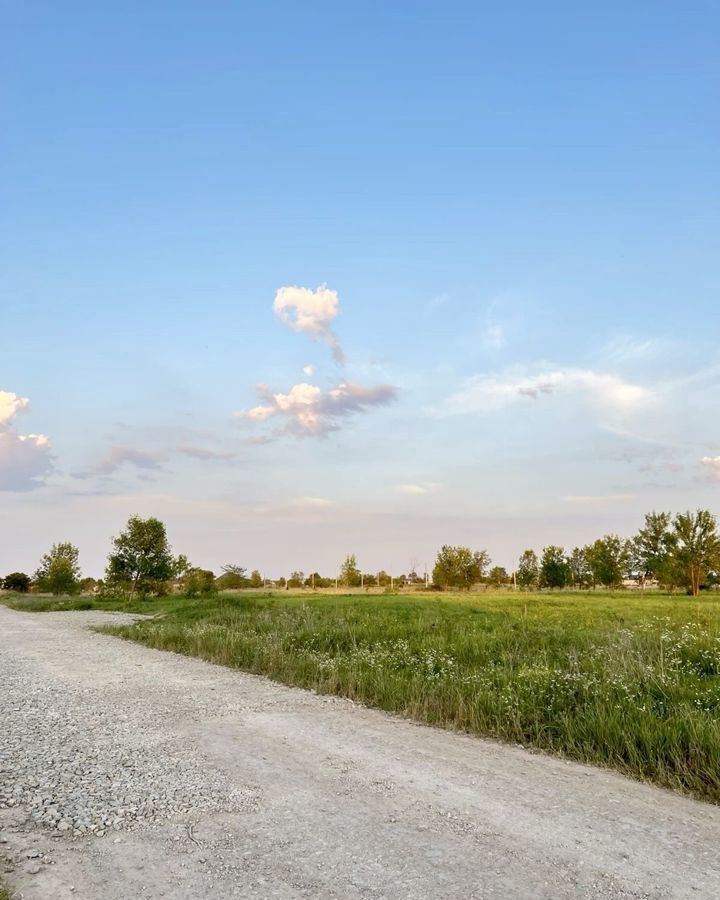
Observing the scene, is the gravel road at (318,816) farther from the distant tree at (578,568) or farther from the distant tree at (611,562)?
the distant tree at (578,568)

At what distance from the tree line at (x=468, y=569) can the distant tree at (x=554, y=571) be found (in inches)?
5.7

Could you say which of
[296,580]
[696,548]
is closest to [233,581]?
[296,580]

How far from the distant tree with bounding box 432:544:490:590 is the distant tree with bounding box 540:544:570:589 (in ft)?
31.8

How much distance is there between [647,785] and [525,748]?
1.65m

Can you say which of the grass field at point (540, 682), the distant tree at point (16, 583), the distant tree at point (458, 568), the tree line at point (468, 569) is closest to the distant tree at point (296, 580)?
the tree line at point (468, 569)

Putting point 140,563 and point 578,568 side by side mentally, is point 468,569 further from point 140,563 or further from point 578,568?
point 140,563

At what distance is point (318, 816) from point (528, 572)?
10037cm

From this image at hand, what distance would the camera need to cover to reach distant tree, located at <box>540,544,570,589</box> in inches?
3649

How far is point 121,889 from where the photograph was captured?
4223 millimetres

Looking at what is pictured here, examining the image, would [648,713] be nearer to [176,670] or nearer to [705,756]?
[705,756]

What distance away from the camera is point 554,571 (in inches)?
3671

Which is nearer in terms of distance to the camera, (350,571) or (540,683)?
(540,683)

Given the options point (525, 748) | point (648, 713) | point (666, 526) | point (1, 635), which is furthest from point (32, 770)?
point (666, 526)

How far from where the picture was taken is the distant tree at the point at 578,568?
324ft
